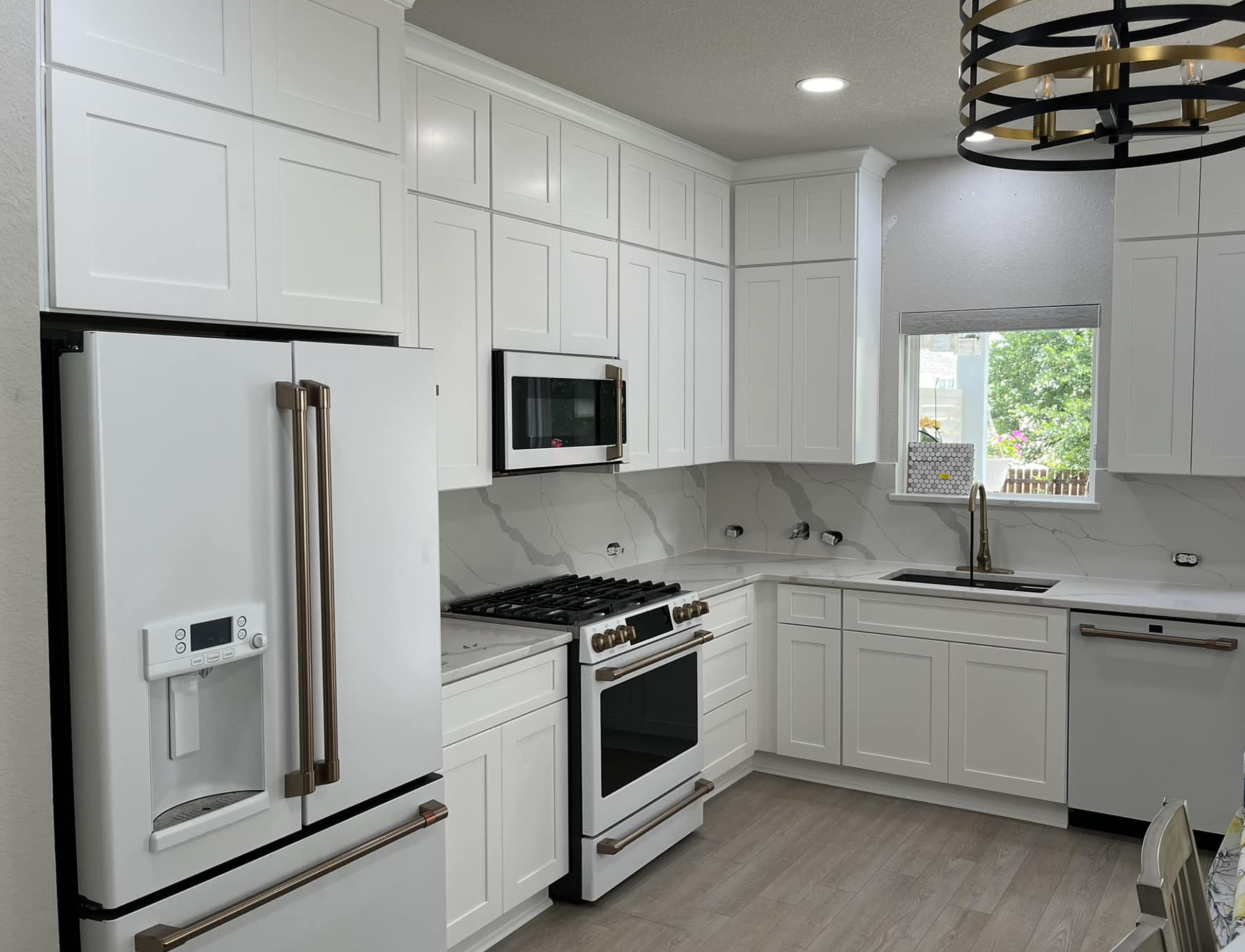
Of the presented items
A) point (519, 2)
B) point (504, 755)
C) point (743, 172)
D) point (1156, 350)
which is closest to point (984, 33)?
point (519, 2)

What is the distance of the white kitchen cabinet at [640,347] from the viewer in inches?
155

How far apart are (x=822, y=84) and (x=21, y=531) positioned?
2.75 metres

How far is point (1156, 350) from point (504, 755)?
9.20 ft

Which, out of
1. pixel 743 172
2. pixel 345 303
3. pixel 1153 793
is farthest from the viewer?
pixel 743 172

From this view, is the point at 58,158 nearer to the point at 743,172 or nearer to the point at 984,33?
the point at 984,33

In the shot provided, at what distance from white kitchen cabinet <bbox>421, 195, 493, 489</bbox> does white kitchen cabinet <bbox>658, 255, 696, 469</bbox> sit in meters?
1.11

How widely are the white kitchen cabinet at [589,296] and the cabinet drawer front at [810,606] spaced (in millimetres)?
1305

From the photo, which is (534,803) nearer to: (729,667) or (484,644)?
(484,644)

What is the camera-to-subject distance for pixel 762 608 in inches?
177

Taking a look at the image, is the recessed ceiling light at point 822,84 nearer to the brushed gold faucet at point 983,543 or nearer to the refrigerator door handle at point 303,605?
the brushed gold faucet at point 983,543

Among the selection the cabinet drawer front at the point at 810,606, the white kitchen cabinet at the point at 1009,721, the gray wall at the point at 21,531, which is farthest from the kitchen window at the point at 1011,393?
the gray wall at the point at 21,531

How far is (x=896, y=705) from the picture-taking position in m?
4.25

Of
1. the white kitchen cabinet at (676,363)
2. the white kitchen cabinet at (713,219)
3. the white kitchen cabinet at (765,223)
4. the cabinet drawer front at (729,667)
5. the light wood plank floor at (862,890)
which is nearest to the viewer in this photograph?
the light wood plank floor at (862,890)

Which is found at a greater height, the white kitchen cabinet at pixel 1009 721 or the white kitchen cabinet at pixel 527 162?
the white kitchen cabinet at pixel 527 162
